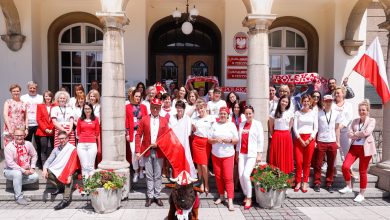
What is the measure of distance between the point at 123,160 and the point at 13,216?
6.62ft

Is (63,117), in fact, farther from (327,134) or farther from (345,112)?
(345,112)

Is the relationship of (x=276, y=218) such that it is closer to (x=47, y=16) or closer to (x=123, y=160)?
(x=123, y=160)

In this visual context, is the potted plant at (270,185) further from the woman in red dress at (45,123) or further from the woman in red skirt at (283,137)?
the woman in red dress at (45,123)

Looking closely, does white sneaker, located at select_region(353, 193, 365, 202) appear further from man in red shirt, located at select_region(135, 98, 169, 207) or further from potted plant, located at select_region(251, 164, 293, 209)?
man in red shirt, located at select_region(135, 98, 169, 207)

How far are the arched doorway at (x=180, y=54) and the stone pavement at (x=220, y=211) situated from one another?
5.82m

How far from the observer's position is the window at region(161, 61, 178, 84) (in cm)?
1139

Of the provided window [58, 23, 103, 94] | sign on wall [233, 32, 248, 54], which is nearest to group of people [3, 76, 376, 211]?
sign on wall [233, 32, 248, 54]

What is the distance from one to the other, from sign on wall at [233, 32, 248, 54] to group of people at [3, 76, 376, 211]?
3.29m

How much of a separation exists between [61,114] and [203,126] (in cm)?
279

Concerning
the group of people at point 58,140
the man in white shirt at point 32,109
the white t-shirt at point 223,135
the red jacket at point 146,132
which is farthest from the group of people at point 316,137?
the man in white shirt at point 32,109

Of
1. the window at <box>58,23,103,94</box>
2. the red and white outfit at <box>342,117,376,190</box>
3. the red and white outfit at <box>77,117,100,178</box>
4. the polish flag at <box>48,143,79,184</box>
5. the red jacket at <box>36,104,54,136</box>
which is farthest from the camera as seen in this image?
the window at <box>58,23,103,94</box>

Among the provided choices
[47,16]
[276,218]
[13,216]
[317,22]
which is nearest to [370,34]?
[317,22]

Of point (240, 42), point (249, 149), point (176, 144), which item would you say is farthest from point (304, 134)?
point (240, 42)

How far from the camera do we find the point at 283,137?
6.35 meters
